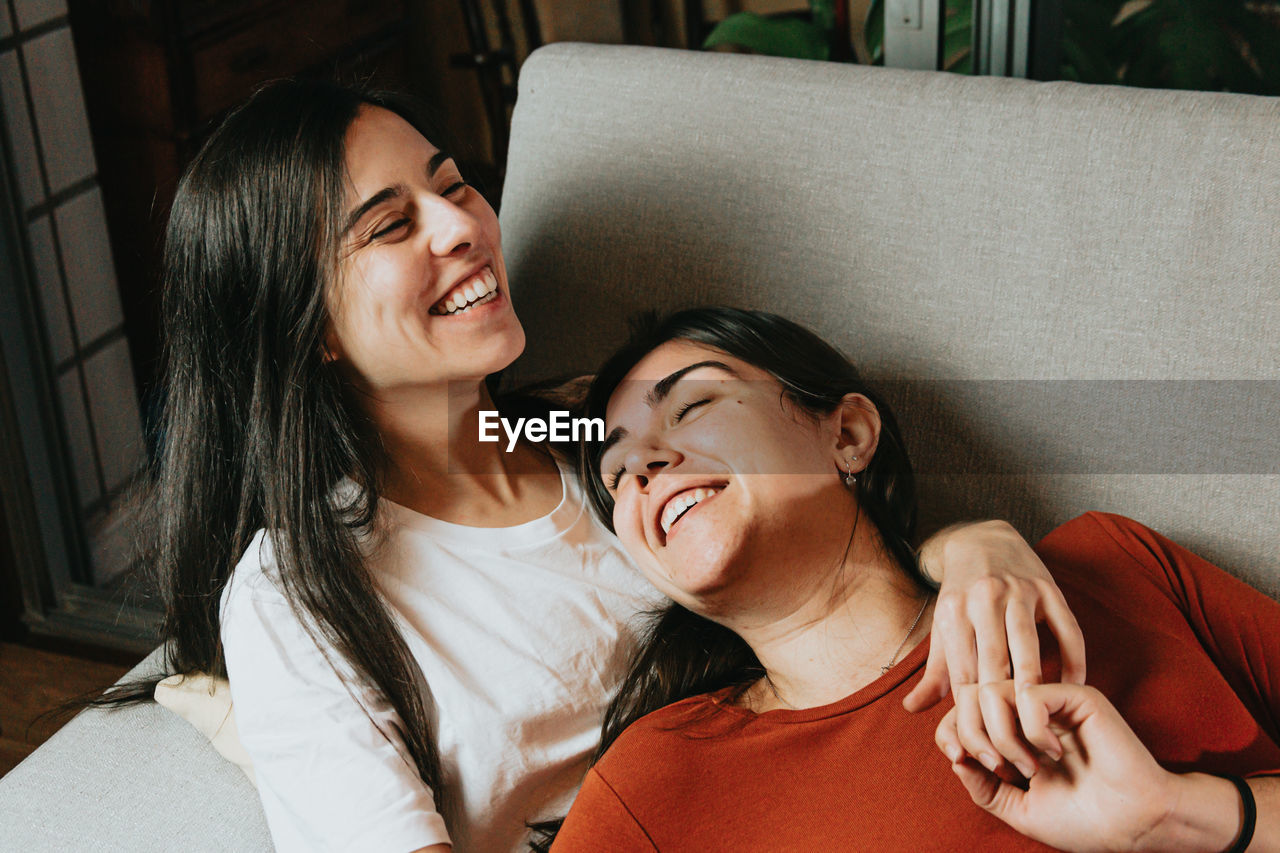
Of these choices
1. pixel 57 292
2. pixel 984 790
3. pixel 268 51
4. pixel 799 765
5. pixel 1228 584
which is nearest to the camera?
pixel 984 790

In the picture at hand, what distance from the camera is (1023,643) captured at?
0.88 m

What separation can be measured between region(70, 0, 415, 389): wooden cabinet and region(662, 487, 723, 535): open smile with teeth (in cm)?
131

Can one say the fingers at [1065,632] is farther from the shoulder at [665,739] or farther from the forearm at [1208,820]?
the shoulder at [665,739]

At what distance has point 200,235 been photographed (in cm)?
109

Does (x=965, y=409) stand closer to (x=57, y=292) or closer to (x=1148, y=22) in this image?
(x=1148, y=22)

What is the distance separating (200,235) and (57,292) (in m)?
1.11

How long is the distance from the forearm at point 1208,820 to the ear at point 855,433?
403 millimetres

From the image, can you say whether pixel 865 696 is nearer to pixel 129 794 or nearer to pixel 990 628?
pixel 990 628

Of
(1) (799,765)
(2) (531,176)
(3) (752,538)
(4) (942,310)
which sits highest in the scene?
(2) (531,176)

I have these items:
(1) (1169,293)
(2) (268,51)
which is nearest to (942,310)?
(1) (1169,293)

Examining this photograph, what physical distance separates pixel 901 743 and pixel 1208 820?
0.76 ft

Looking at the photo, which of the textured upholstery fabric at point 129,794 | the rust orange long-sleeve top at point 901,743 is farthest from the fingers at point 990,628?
the textured upholstery fabric at point 129,794

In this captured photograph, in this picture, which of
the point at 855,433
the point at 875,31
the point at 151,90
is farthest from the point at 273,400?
the point at 151,90

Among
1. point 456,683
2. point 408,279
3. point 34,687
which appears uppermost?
point 408,279
